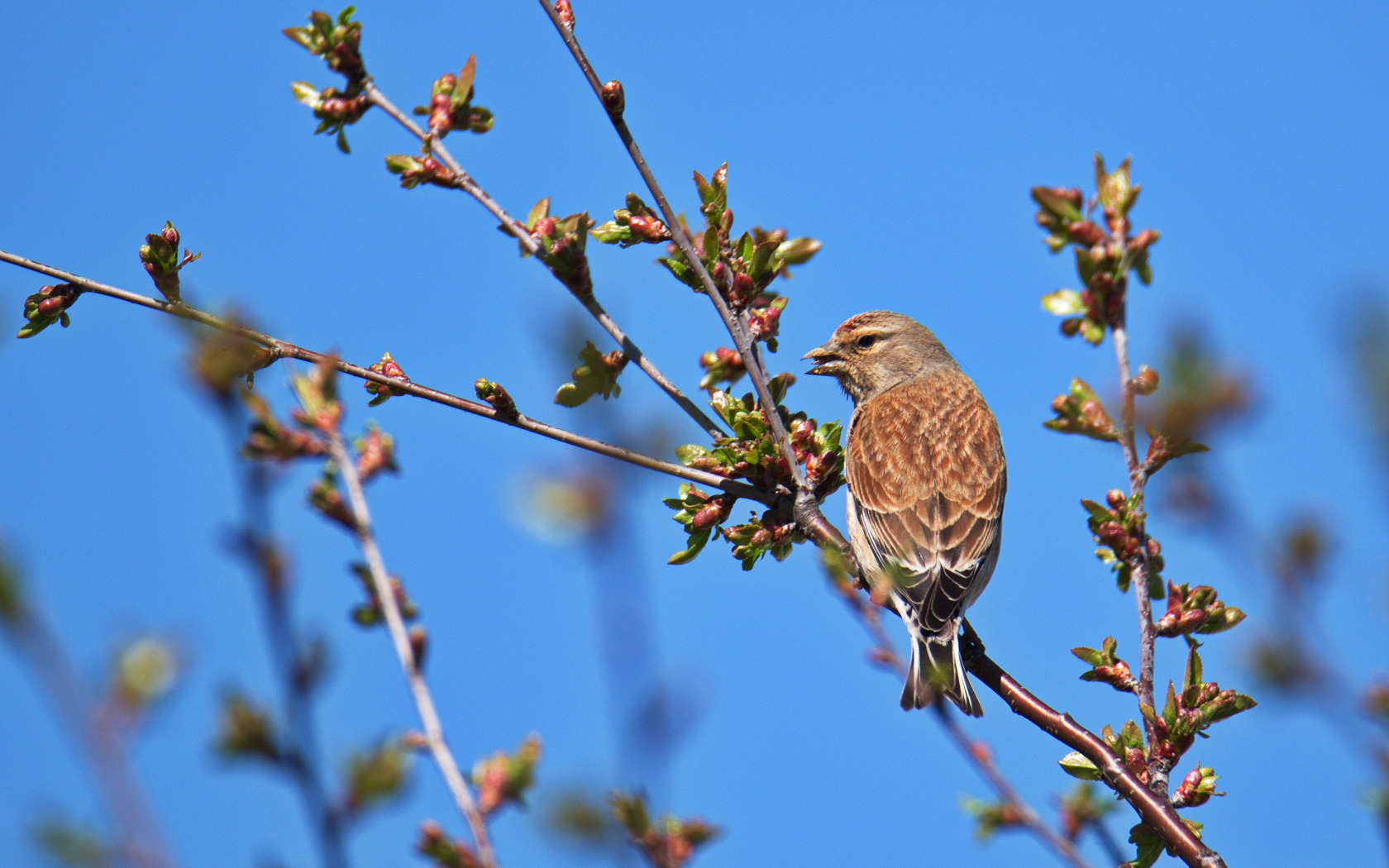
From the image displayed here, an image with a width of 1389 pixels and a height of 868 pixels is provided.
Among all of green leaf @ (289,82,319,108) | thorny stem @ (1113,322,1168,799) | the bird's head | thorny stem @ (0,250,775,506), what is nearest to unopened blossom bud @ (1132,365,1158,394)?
thorny stem @ (1113,322,1168,799)

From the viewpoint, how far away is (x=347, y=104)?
185 inches

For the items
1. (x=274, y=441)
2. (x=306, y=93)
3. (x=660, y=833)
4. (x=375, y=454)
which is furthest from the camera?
(x=306, y=93)

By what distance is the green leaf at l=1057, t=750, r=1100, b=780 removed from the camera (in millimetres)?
4492

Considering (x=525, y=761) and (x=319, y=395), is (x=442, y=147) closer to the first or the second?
(x=319, y=395)

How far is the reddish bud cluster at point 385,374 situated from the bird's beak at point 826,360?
16.7 feet

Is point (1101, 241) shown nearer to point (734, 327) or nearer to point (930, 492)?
point (734, 327)

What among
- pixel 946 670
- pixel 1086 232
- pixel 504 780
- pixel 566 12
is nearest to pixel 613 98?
pixel 566 12

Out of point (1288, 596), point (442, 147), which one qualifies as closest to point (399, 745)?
point (1288, 596)

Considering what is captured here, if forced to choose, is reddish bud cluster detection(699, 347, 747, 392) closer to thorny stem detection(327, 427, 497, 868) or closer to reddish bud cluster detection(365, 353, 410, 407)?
reddish bud cluster detection(365, 353, 410, 407)

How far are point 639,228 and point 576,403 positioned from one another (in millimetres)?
785

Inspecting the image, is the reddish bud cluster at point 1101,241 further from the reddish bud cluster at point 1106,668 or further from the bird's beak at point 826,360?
the bird's beak at point 826,360

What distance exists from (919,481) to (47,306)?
519 cm

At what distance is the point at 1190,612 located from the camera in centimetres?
465

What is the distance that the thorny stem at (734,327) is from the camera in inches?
173
